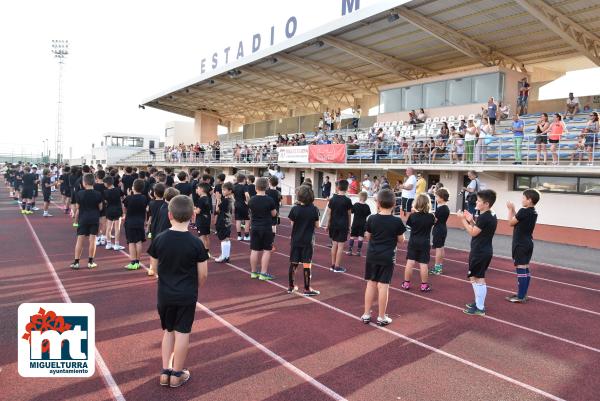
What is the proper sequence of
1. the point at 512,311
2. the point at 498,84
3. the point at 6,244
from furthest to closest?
the point at 498,84 < the point at 6,244 < the point at 512,311

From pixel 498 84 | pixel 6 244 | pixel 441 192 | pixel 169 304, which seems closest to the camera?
pixel 169 304

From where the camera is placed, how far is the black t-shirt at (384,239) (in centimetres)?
584

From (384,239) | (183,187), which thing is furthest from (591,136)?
(183,187)

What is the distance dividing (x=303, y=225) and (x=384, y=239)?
1837 mm

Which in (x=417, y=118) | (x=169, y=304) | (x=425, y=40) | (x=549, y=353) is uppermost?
(x=425, y=40)

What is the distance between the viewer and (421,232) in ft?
25.8

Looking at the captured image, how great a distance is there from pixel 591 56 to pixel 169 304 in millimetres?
21438

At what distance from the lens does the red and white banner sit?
74.1 ft

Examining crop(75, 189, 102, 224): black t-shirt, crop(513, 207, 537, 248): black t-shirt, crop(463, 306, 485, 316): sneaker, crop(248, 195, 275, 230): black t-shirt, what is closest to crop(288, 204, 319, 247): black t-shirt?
crop(248, 195, 275, 230): black t-shirt

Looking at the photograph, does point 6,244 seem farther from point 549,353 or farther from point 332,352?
point 549,353

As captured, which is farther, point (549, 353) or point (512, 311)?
point (512, 311)

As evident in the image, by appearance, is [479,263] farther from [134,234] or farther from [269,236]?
[134,234]

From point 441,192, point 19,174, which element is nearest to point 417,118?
point 441,192

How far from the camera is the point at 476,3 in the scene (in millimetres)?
17906
